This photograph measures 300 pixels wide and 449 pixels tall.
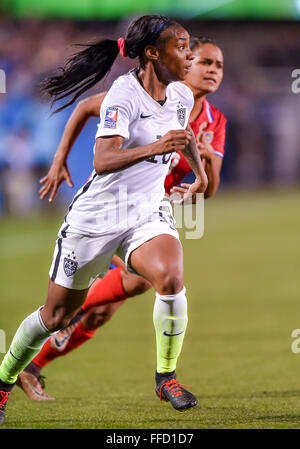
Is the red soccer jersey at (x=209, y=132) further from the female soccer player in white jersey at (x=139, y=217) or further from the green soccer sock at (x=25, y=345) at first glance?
the green soccer sock at (x=25, y=345)

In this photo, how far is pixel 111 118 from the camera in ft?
15.8

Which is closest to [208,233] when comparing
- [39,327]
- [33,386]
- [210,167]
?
[210,167]

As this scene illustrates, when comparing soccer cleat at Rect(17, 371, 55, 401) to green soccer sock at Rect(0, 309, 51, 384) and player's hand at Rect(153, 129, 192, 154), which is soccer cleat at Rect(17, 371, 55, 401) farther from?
player's hand at Rect(153, 129, 192, 154)

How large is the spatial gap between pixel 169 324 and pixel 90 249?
2.00ft

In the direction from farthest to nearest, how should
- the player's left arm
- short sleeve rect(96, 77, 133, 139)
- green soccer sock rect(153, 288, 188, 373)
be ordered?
the player's left arm < green soccer sock rect(153, 288, 188, 373) < short sleeve rect(96, 77, 133, 139)

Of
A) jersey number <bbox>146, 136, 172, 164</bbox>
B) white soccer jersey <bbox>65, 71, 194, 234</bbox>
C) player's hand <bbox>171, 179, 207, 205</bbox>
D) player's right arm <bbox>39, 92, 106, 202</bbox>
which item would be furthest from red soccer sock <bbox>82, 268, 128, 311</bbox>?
jersey number <bbox>146, 136, 172, 164</bbox>

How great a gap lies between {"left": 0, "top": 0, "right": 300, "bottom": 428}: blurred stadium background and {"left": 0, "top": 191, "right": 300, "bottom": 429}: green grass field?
2 centimetres

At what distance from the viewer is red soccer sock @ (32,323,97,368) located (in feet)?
21.2

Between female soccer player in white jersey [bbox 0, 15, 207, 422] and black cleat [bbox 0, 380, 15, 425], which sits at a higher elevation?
female soccer player in white jersey [bbox 0, 15, 207, 422]

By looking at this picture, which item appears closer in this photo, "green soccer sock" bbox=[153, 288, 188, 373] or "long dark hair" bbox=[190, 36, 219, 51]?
"green soccer sock" bbox=[153, 288, 188, 373]

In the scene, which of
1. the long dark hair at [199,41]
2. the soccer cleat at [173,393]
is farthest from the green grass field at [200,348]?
the long dark hair at [199,41]

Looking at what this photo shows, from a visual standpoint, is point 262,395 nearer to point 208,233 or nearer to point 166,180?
point 166,180

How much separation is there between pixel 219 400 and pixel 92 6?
2210 cm

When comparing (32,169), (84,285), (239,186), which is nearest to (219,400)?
(84,285)
